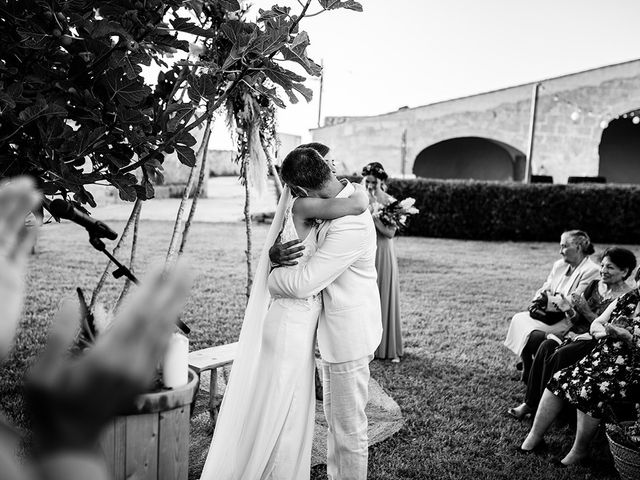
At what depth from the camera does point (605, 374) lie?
13.1 ft

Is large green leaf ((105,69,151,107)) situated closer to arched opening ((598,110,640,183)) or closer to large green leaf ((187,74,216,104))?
large green leaf ((187,74,216,104))

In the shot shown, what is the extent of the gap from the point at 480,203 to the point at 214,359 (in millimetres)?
13805

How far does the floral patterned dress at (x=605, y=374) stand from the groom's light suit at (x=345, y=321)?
5.74 feet

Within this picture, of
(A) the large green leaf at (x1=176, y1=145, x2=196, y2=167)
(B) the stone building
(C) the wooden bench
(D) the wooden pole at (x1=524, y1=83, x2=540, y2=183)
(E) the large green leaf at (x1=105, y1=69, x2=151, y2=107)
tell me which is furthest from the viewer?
(D) the wooden pole at (x1=524, y1=83, x2=540, y2=183)

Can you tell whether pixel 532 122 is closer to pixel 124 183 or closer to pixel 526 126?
pixel 526 126

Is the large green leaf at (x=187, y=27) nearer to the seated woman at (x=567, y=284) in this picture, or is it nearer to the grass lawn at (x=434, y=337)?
the grass lawn at (x=434, y=337)

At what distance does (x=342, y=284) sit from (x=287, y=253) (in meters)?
0.38

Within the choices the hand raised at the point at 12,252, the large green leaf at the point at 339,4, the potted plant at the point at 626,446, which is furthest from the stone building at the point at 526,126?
the hand raised at the point at 12,252

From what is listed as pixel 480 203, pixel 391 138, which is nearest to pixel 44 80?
pixel 480 203

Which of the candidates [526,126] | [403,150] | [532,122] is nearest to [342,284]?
[532,122]

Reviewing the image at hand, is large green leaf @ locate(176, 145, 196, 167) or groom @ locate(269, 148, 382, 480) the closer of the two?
large green leaf @ locate(176, 145, 196, 167)

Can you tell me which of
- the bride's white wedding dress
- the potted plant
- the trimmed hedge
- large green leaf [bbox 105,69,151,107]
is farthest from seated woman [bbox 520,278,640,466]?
the trimmed hedge

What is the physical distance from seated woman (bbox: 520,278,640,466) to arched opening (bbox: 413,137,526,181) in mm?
24572

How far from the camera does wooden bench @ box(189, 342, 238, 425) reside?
13.3ft
